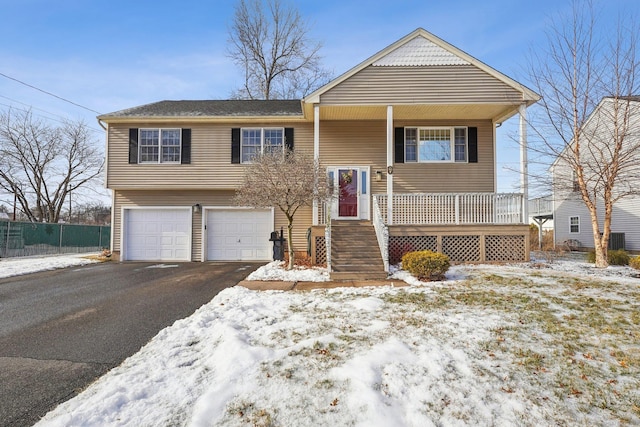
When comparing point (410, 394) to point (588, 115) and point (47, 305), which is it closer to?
point (47, 305)

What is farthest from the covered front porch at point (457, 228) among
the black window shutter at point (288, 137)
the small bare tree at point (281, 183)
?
the black window shutter at point (288, 137)

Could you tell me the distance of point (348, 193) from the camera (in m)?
11.7

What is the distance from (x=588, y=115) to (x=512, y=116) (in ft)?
6.78

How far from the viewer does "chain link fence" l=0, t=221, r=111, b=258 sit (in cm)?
1337

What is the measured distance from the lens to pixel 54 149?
25609 millimetres

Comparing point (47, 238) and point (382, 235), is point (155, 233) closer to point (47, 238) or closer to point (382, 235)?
point (47, 238)

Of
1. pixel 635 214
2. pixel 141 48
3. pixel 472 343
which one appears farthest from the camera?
pixel 635 214

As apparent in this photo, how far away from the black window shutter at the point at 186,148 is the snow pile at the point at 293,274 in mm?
5554

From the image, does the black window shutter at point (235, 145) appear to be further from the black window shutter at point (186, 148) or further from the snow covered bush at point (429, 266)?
the snow covered bush at point (429, 266)

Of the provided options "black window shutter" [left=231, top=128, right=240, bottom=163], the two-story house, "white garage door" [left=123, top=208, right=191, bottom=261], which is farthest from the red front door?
"white garage door" [left=123, top=208, right=191, bottom=261]

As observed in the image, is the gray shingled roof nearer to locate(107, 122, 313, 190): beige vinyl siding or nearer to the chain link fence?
locate(107, 122, 313, 190): beige vinyl siding

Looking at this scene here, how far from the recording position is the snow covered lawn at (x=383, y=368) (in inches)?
97.7

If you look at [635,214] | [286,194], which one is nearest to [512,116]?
[286,194]

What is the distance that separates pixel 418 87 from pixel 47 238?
17.3 metres
